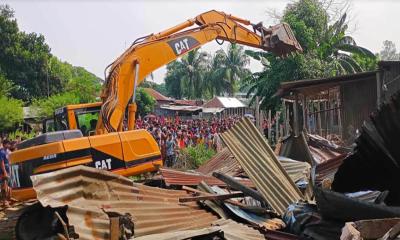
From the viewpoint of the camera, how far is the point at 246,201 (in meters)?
6.38

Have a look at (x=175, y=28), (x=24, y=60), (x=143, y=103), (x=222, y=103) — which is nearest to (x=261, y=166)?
(x=175, y=28)

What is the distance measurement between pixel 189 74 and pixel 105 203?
46.6m

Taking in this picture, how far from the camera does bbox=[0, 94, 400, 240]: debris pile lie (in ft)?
13.7

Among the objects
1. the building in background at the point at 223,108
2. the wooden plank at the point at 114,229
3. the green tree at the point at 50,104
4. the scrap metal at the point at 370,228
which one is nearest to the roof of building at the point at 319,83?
the wooden plank at the point at 114,229

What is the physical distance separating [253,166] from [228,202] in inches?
23.4

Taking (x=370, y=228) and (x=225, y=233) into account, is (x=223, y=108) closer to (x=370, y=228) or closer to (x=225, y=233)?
(x=225, y=233)

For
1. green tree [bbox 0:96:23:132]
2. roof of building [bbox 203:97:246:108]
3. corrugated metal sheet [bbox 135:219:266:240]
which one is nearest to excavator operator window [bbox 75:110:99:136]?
corrugated metal sheet [bbox 135:219:266:240]

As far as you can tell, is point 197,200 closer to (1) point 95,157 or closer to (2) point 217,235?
(2) point 217,235

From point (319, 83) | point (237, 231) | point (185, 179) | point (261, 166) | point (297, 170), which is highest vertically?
point (319, 83)

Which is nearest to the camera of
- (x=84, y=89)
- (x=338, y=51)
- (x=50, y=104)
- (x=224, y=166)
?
(x=224, y=166)

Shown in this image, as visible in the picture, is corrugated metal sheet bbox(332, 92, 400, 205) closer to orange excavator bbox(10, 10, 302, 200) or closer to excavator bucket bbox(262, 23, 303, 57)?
orange excavator bbox(10, 10, 302, 200)

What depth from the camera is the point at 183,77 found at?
171ft

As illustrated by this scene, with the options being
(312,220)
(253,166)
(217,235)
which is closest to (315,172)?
Answer: (253,166)

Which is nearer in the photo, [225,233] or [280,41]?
[225,233]
